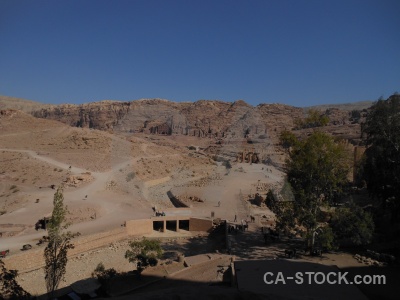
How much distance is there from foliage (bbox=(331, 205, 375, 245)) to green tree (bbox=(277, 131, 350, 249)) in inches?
41.6

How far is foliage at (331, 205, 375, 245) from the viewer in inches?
659

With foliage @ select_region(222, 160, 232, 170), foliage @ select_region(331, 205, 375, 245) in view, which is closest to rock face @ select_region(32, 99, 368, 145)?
foliage @ select_region(222, 160, 232, 170)

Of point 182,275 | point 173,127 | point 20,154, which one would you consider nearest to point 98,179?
point 20,154

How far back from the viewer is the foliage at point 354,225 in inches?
659

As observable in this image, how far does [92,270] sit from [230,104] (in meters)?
94.8

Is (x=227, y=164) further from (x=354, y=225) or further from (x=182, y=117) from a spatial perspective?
(x=182, y=117)

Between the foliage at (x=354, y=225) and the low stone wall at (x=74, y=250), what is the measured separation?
611 inches

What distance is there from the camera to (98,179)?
38375 mm

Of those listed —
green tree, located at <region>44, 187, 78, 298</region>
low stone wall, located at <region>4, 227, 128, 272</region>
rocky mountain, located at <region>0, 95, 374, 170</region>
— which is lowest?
low stone wall, located at <region>4, 227, 128, 272</region>

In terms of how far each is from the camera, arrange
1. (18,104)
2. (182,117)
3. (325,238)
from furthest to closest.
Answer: (18,104)
(182,117)
(325,238)

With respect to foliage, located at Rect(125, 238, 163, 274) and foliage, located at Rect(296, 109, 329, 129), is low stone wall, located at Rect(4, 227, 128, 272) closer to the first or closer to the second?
foliage, located at Rect(125, 238, 163, 274)

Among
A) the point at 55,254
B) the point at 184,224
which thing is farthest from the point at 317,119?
the point at 55,254

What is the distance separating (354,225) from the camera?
17.0 m

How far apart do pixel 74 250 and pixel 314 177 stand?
51.9ft
